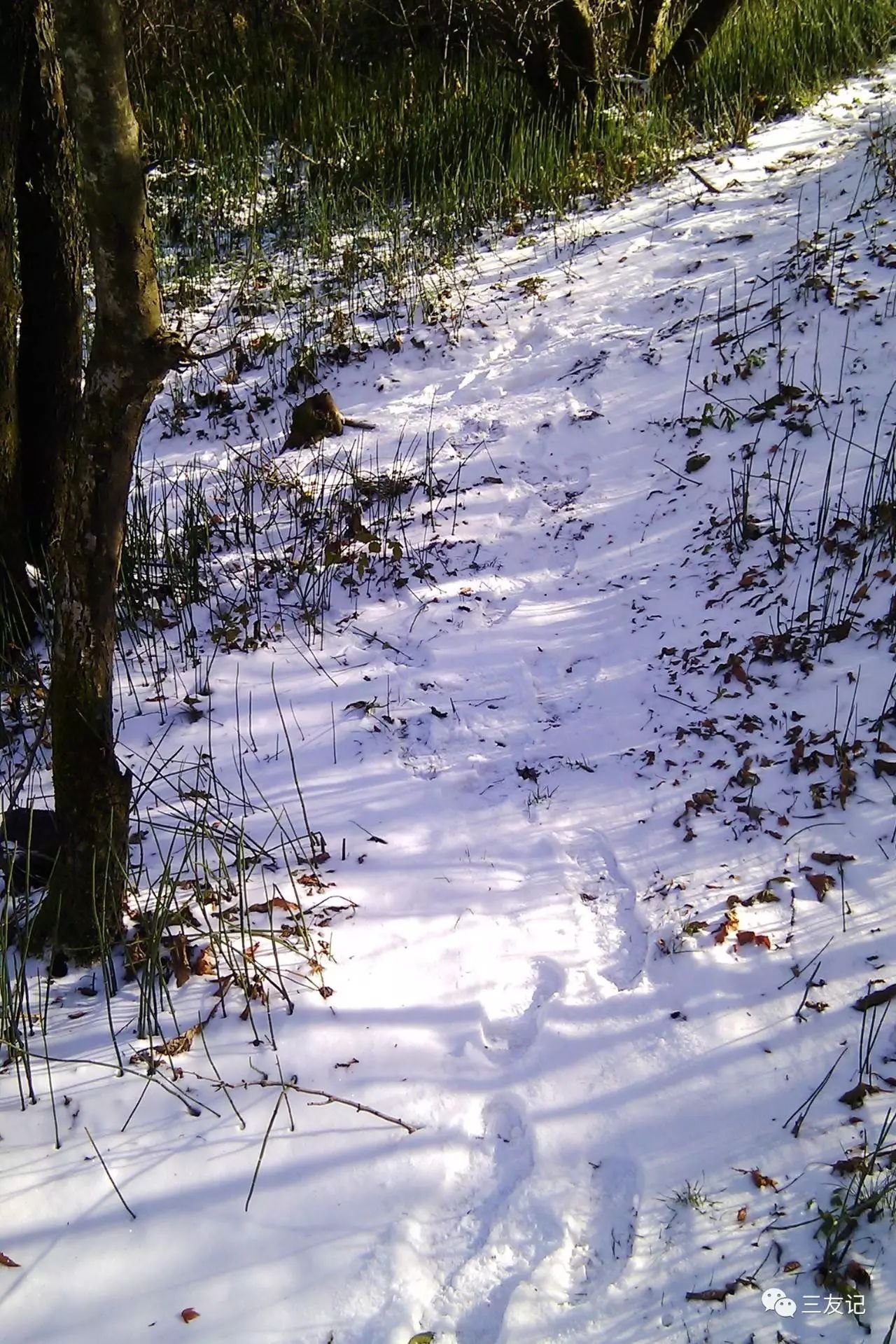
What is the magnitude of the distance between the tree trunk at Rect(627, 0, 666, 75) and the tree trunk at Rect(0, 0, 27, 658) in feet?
18.7

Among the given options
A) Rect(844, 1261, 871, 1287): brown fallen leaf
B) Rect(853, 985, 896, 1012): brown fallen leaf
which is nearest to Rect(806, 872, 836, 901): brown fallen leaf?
Rect(853, 985, 896, 1012): brown fallen leaf

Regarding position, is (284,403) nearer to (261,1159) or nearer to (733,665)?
(733,665)

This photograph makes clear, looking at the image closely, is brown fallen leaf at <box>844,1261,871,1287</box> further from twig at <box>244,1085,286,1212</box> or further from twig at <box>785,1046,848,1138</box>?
twig at <box>244,1085,286,1212</box>

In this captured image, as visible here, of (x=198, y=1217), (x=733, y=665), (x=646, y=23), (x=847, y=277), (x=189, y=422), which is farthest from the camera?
(x=646, y=23)

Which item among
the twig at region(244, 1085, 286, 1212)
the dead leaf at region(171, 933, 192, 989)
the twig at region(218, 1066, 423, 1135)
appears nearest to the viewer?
the twig at region(244, 1085, 286, 1212)

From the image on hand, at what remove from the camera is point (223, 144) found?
7.62 m

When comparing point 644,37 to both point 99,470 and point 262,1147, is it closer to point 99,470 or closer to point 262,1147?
point 99,470

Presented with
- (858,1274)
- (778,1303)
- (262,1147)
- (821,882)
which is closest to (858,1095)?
(858,1274)

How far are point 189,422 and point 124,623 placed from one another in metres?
1.91

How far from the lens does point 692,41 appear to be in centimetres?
729

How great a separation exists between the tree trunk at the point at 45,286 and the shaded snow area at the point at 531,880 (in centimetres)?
74

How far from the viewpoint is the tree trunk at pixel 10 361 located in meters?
3.17

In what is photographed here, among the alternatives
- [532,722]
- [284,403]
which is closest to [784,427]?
[532,722]

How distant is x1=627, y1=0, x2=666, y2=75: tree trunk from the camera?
7223mm
